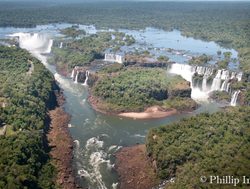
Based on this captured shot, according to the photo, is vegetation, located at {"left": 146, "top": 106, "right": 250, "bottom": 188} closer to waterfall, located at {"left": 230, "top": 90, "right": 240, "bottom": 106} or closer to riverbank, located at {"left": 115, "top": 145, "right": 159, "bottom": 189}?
riverbank, located at {"left": 115, "top": 145, "right": 159, "bottom": 189}

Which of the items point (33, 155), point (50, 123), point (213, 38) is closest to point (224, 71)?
point (50, 123)

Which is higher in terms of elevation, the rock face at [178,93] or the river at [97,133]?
the rock face at [178,93]

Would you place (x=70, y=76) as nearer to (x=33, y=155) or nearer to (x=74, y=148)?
(x=74, y=148)

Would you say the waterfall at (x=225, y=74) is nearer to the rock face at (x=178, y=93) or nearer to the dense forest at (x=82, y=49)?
the rock face at (x=178, y=93)

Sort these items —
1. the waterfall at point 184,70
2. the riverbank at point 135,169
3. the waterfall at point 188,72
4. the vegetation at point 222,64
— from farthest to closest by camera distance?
the vegetation at point 222,64 < the waterfall at point 184,70 < the waterfall at point 188,72 < the riverbank at point 135,169

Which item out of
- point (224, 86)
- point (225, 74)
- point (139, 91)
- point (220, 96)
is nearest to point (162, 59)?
point (225, 74)

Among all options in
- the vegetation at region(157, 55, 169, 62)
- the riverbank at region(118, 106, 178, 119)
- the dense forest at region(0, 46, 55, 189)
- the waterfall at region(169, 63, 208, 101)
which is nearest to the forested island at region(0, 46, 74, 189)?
the dense forest at region(0, 46, 55, 189)

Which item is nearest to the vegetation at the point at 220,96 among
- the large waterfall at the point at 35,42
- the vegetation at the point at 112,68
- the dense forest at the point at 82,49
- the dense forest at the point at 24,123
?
the vegetation at the point at 112,68
